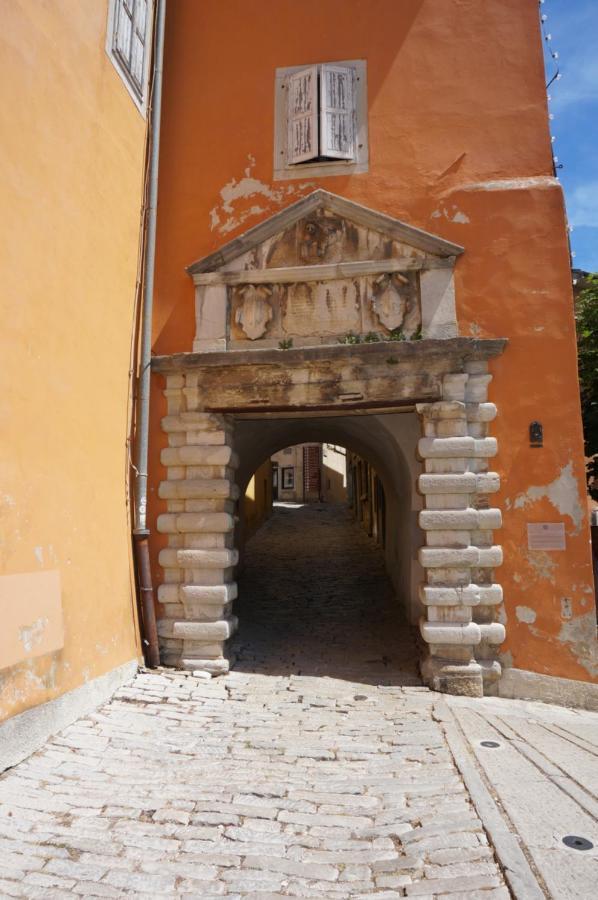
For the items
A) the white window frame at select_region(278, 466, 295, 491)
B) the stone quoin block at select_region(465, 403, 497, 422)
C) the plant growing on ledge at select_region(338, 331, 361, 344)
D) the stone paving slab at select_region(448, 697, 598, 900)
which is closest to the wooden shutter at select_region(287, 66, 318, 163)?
the plant growing on ledge at select_region(338, 331, 361, 344)

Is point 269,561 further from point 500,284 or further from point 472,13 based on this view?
point 472,13

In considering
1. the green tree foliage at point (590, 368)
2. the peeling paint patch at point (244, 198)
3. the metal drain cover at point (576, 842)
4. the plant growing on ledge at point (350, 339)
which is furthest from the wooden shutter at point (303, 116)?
the metal drain cover at point (576, 842)

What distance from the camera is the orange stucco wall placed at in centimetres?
603

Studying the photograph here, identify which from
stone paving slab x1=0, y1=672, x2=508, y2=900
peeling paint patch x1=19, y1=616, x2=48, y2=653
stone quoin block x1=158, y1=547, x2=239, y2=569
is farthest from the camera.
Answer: stone quoin block x1=158, y1=547, x2=239, y2=569

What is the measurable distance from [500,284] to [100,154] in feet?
14.3

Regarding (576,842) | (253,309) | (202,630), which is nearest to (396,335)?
(253,309)

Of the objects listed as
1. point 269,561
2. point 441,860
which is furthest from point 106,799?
point 269,561

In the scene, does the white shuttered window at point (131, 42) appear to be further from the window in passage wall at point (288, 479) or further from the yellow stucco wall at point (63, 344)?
the window in passage wall at point (288, 479)

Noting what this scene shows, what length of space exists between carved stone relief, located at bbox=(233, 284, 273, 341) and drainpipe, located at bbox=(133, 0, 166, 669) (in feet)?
3.38

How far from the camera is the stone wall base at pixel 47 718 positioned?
393 cm

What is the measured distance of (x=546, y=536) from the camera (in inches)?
236

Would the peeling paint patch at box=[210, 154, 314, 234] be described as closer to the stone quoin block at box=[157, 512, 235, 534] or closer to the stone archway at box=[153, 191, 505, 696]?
the stone archway at box=[153, 191, 505, 696]

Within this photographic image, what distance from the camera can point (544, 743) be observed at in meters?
4.35

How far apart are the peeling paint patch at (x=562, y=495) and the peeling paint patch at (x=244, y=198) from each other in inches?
171
